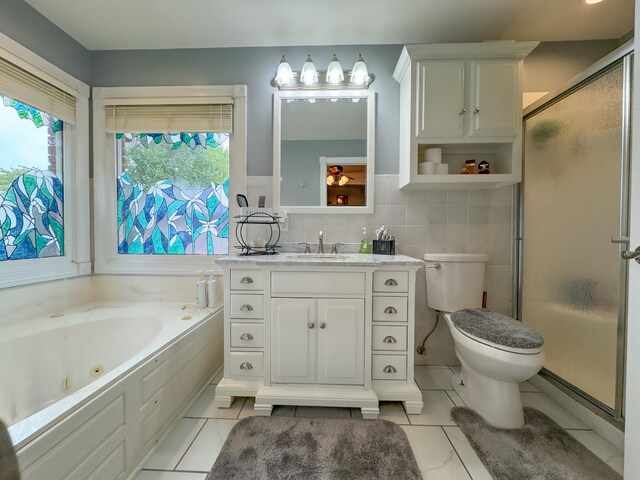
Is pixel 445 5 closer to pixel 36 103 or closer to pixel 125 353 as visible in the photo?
pixel 36 103

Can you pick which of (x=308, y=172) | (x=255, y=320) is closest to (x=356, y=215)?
(x=308, y=172)

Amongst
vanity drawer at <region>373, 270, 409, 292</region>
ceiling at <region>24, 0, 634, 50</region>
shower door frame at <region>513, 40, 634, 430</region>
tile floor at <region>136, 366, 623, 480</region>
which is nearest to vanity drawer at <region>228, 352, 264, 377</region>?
tile floor at <region>136, 366, 623, 480</region>

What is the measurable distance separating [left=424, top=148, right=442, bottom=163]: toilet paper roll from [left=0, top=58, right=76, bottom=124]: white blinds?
2490 millimetres

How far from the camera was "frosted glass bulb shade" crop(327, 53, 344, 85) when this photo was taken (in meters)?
1.84

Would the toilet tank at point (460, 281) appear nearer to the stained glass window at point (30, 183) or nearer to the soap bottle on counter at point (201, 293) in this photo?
the soap bottle on counter at point (201, 293)

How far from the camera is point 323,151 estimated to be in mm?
1957

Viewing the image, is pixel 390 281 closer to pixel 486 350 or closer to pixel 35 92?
pixel 486 350

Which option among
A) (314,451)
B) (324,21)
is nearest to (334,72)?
(324,21)

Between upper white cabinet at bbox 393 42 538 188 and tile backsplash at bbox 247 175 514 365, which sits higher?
upper white cabinet at bbox 393 42 538 188

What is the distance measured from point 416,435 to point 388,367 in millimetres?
320

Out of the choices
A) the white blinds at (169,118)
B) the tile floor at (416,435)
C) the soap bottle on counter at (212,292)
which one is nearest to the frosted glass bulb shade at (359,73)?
the white blinds at (169,118)

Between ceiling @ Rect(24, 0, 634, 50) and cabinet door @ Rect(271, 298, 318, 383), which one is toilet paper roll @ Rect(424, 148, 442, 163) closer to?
ceiling @ Rect(24, 0, 634, 50)

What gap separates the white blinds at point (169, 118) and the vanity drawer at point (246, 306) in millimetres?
1259

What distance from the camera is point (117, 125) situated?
2.02m
